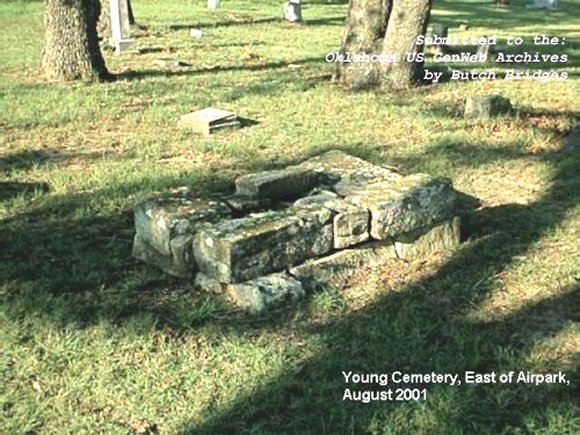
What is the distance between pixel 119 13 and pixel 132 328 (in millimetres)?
11396

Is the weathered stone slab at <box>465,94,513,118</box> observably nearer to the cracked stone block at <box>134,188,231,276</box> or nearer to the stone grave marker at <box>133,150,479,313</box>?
the stone grave marker at <box>133,150,479,313</box>

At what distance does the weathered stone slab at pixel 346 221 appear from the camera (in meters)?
4.66

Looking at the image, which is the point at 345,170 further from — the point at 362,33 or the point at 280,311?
the point at 362,33

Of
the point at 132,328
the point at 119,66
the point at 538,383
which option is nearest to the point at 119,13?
the point at 119,66

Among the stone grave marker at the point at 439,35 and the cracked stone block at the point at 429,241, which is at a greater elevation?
the stone grave marker at the point at 439,35

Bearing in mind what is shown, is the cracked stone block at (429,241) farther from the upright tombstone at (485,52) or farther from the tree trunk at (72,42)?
the upright tombstone at (485,52)

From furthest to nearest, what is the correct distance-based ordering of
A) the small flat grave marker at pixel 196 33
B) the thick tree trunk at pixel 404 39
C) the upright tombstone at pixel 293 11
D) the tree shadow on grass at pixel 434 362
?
the upright tombstone at pixel 293 11 → the small flat grave marker at pixel 196 33 → the thick tree trunk at pixel 404 39 → the tree shadow on grass at pixel 434 362

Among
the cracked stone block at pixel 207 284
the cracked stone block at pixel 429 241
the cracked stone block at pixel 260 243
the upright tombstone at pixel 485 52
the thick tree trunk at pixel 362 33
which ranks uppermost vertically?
the thick tree trunk at pixel 362 33

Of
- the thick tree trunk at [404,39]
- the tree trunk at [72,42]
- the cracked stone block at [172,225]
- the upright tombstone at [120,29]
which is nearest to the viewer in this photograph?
the cracked stone block at [172,225]

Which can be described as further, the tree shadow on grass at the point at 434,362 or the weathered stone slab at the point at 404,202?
the weathered stone slab at the point at 404,202

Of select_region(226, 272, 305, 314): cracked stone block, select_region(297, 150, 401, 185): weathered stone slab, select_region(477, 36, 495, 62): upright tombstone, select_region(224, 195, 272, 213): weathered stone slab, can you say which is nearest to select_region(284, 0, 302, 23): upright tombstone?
select_region(477, 36, 495, 62): upright tombstone

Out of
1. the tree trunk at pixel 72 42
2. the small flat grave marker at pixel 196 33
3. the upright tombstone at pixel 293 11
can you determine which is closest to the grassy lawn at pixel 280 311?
the tree trunk at pixel 72 42

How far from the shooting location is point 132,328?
13.1ft

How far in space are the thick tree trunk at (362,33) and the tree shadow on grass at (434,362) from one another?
624 cm
